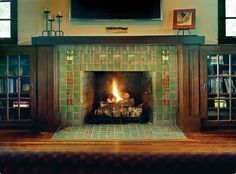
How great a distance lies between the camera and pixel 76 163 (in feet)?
3.85

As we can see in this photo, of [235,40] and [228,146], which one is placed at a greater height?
[235,40]

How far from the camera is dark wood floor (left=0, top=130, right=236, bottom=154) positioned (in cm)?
500

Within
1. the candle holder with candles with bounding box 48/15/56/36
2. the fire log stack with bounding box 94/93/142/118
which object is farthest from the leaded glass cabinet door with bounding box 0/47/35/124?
the fire log stack with bounding box 94/93/142/118

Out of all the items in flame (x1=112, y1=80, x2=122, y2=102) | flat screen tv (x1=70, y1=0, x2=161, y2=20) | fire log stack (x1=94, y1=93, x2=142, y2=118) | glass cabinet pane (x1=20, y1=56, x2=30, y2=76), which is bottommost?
fire log stack (x1=94, y1=93, x2=142, y2=118)

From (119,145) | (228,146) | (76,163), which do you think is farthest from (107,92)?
(76,163)

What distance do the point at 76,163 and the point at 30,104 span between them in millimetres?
5352

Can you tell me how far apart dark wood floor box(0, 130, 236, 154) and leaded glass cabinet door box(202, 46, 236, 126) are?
1.78ft

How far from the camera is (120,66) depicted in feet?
22.3

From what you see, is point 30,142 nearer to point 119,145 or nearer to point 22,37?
point 119,145

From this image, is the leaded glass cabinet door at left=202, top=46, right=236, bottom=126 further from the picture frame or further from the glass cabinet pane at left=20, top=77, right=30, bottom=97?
the glass cabinet pane at left=20, top=77, right=30, bottom=97

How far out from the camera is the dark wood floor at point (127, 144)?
4996 millimetres

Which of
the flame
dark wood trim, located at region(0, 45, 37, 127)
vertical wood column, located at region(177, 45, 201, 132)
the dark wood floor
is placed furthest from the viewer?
the flame

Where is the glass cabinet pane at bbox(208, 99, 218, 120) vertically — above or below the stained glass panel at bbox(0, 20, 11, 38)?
below

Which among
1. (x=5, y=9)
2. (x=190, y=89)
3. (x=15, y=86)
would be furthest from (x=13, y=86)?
(x=190, y=89)
